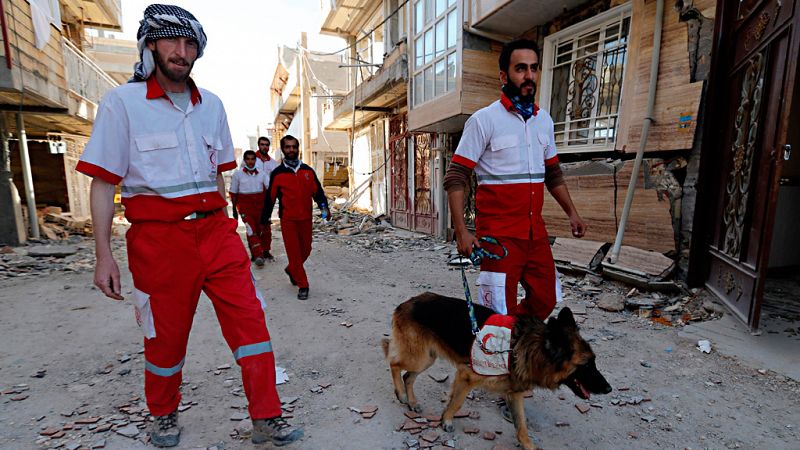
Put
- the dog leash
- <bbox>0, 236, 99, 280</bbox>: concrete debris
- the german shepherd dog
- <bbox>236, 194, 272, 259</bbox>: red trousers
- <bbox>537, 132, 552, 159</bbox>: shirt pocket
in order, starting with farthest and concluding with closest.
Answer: <bbox>236, 194, 272, 259</bbox>: red trousers, <bbox>0, 236, 99, 280</bbox>: concrete debris, <bbox>537, 132, 552, 159</bbox>: shirt pocket, the dog leash, the german shepherd dog

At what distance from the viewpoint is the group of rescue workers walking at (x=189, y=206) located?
207cm

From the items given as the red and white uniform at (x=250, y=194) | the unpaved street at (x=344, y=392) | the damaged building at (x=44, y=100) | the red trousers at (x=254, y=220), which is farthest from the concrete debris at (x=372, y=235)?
the damaged building at (x=44, y=100)

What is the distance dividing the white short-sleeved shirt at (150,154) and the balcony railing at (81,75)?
36.0 ft

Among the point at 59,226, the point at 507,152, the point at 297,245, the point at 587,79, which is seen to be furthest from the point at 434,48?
the point at 59,226

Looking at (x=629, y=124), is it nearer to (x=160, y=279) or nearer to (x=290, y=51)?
(x=160, y=279)

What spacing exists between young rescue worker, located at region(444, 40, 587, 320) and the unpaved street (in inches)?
37.8

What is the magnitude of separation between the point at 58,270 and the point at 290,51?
25402mm

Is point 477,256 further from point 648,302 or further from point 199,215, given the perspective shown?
point 648,302

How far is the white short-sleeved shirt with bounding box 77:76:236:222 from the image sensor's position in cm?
200

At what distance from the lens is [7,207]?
9.27 metres

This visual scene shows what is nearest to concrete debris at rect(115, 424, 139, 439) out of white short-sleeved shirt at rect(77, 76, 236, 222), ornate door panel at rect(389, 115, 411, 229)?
white short-sleeved shirt at rect(77, 76, 236, 222)

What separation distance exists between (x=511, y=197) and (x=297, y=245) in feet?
12.5

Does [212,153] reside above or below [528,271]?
above

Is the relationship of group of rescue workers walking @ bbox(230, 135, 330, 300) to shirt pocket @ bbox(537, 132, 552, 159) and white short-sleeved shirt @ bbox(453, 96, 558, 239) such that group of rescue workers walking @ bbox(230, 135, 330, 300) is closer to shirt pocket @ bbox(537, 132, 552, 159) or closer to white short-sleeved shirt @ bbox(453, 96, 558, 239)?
white short-sleeved shirt @ bbox(453, 96, 558, 239)
